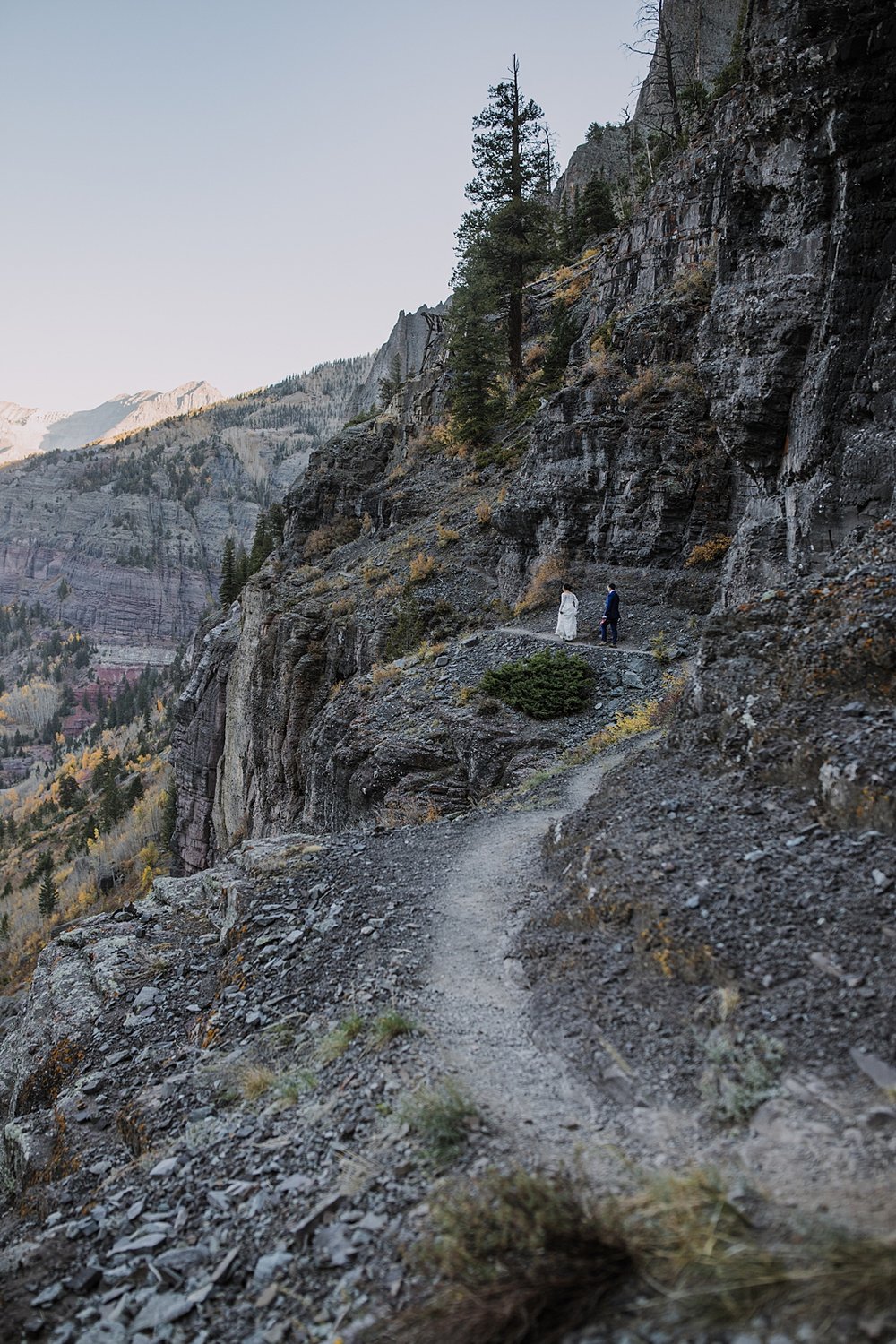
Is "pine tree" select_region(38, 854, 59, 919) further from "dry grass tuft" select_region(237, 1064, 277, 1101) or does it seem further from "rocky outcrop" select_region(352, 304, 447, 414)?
"dry grass tuft" select_region(237, 1064, 277, 1101)

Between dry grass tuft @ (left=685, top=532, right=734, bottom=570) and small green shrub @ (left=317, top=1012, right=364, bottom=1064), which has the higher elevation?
dry grass tuft @ (left=685, top=532, right=734, bottom=570)

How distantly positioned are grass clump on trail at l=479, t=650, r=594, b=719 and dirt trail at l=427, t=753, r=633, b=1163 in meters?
5.26

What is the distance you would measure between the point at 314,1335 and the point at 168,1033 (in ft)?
15.0

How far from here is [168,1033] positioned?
7410 mm

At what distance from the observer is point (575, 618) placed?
17.7m

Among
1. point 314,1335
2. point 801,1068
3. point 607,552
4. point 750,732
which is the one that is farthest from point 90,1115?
point 607,552

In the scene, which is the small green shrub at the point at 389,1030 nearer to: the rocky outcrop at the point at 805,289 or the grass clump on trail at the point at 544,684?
the rocky outcrop at the point at 805,289

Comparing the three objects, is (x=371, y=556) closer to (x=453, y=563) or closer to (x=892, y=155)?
(x=453, y=563)

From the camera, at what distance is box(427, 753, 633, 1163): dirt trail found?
14.2 feet

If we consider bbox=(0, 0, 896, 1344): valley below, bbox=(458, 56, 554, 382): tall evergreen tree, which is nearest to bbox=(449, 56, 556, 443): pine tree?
bbox=(458, 56, 554, 382): tall evergreen tree

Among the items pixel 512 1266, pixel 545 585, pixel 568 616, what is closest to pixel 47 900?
pixel 545 585

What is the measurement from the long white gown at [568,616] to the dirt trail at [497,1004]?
817 cm

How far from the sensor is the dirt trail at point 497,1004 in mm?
4328

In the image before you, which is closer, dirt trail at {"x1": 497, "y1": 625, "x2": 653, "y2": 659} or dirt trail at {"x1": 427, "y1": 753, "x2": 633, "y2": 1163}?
dirt trail at {"x1": 427, "y1": 753, "x2": 633, "y2": 1163}
